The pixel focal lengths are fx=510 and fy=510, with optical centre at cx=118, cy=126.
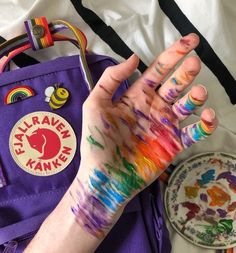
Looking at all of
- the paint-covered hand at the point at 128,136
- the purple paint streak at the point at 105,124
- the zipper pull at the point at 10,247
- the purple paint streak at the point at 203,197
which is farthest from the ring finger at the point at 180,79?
the zipper pull at the point at 10,247

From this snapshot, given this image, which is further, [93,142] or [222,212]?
[222,212]

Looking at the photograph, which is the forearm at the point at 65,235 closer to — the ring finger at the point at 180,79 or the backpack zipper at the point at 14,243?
the backpack zipper at the point at 14,243

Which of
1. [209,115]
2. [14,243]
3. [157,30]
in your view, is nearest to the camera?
[209,115]

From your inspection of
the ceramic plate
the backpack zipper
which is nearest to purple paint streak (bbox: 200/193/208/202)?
the ceramic plate

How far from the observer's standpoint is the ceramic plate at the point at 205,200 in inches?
37.1

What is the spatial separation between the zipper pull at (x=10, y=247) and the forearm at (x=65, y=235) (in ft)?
0.08

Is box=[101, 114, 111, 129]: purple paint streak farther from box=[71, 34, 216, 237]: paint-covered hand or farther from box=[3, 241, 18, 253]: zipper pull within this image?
box=[3, 241, 18, 253]: zipper pull

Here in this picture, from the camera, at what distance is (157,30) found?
100 centimetres

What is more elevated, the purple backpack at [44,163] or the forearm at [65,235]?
the purple backpack at [44,163]

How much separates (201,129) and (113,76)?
160mm

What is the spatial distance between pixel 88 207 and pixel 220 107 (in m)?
0.35

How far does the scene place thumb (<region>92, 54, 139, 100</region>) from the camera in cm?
79

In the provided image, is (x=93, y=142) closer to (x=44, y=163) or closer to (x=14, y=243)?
(x=44, y=163)

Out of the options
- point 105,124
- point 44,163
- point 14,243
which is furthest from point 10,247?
point 105,124
